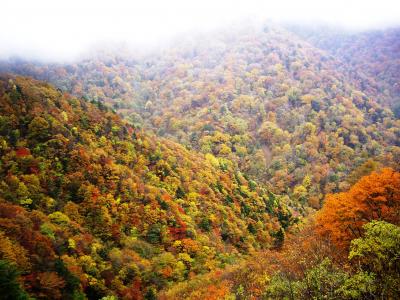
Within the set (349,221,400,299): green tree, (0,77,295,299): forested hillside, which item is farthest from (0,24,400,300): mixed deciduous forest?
(0,77,295,299): forested hillside

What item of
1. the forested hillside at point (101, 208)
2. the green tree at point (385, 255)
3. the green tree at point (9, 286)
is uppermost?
the green tree at point (385, 255)

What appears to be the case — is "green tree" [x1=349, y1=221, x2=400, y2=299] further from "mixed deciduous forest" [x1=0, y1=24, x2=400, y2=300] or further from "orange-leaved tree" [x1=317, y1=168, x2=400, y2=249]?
"orange-leaved tree" [x1=317, y1=168, x2=400, y2=249]

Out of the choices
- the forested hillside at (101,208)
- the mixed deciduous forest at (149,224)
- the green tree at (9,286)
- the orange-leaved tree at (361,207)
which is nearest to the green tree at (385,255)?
the mixed deciduous forest at (149,224)

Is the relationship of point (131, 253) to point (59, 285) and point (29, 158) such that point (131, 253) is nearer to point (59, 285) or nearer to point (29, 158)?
point (59, 285)

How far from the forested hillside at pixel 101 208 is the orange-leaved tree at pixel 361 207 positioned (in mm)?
33260

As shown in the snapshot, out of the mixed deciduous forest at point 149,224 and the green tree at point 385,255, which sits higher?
the green tree at point 385,255

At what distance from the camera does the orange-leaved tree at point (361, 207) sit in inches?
1986

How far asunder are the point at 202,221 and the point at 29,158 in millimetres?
46960

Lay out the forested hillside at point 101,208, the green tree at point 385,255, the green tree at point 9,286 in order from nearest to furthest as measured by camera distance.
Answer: the green tree at point 385,255 → the green tree at point 9,286 → the forested hillside at point 101,208

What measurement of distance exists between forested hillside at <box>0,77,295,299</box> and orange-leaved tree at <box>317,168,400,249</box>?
33.3 m

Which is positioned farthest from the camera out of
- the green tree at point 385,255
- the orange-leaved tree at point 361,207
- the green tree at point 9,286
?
the orange-leaved tree at point 361,207

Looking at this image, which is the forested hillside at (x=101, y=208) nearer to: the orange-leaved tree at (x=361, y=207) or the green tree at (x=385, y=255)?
the orange-leaved tree at (x=361, y=207)

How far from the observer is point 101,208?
78812 millimetres

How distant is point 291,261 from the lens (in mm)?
45875
